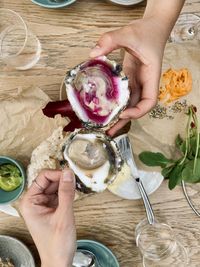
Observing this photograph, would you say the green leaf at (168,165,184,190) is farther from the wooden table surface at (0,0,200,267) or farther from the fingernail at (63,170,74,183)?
the fingernail at (63,170,74,183)

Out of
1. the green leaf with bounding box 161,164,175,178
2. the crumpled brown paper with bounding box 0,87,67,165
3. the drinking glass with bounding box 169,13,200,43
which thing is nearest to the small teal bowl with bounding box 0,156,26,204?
the crumpled brown paper with bounding box 0,87,67,165


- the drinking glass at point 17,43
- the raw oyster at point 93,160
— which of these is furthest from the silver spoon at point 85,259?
the drinking glass at point 17,43

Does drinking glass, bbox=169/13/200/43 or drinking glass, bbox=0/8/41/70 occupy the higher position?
drinking glass, bbox=169/13/200/43

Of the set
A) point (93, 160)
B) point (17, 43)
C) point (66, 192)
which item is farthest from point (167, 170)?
point (17, 43)

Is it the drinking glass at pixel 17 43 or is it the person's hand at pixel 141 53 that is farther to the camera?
the drinking glass at pixel 17 43

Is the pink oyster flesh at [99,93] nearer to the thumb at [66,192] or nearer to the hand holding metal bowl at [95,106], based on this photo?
the hand holding metal bowl at [95,106]

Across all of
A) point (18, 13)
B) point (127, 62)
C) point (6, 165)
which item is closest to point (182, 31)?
point (127, 62)
